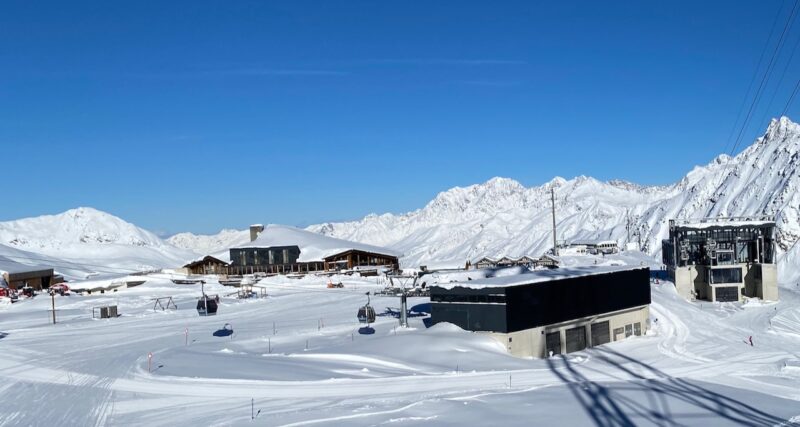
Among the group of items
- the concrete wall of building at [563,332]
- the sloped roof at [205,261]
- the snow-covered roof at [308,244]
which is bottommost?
the concrete wall of building at [563,332]

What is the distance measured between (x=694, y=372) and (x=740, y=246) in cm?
4649

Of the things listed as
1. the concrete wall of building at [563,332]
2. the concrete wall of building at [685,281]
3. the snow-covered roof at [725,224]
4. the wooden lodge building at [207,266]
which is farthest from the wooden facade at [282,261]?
the concrete wall of building at [563,332]

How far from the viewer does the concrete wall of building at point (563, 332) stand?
39062 millimetres

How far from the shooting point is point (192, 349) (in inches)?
1388

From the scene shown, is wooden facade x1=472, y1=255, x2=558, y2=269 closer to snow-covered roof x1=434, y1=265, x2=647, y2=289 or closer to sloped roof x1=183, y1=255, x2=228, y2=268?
sloped roof x1=183, y1=255, x2=228, y2=268

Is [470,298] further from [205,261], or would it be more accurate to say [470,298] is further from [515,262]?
[205,261]

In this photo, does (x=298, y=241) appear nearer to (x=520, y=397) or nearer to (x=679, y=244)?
(x=679, y=244)

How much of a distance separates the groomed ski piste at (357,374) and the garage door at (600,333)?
0.85m

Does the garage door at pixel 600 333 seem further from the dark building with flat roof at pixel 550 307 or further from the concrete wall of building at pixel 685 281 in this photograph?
the concrete wall of building at pixel 685 281

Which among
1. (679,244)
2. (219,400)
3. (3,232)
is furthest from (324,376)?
(3,232)

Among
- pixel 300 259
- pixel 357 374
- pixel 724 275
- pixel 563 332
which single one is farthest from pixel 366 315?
pixel 724 275

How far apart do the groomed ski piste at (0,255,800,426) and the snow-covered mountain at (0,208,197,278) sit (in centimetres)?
7387

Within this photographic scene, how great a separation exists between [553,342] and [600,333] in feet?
20.2

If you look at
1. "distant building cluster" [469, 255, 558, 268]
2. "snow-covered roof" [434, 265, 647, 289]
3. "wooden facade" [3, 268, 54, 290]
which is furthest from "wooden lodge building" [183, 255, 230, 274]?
"snow-covered roof" [434, 265, 647, 289]
